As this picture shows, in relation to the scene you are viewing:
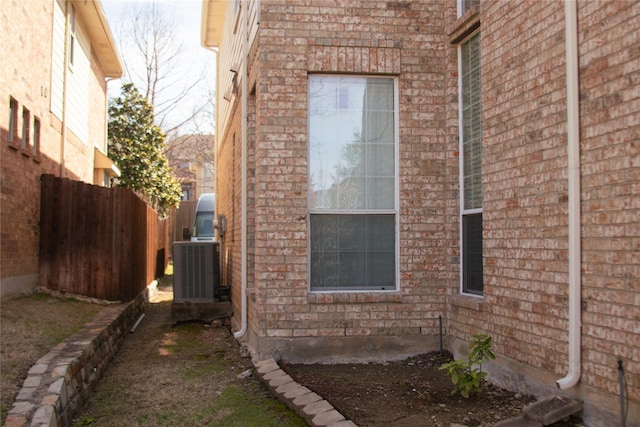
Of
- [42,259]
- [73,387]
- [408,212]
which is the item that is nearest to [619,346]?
[408,212]

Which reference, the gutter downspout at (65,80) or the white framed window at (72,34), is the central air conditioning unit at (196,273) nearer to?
the gutter downspout at (65,80)

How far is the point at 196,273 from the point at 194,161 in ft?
→ 83.6

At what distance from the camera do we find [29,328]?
A: 6711mm

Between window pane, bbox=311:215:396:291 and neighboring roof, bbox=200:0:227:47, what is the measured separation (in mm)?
8132

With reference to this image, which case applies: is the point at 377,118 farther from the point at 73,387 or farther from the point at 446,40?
the point at 73,387

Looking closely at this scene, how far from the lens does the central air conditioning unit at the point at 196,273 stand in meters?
9.82

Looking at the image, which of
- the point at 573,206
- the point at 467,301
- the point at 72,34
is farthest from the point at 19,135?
the point at 573,206

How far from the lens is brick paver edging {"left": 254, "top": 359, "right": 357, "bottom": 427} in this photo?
4230mm

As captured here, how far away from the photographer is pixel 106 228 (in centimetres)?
1004

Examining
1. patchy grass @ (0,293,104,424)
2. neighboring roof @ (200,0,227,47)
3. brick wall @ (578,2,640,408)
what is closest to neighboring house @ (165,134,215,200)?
neighboring roof @ (200,0,227,47)

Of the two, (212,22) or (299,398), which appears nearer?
(299,398)

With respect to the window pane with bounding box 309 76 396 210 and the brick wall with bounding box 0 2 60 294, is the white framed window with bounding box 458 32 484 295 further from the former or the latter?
the brick wall with bounding box 0 2 60 294

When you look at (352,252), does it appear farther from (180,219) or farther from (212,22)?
(180,219)

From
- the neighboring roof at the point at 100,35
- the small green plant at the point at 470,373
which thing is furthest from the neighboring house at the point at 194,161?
the small green plant at the point at 470,373
